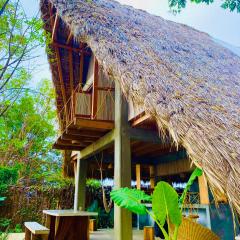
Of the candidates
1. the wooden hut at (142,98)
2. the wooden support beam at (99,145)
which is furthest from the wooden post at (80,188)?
the wooden support beam at (99,145)

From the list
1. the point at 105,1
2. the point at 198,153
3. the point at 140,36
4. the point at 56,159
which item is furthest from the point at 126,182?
the point at 56,159

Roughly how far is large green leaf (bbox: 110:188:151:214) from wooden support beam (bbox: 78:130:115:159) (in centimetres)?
216

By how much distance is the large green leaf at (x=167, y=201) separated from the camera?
249 cm

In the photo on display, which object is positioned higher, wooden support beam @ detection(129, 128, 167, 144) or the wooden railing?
the wooden railing

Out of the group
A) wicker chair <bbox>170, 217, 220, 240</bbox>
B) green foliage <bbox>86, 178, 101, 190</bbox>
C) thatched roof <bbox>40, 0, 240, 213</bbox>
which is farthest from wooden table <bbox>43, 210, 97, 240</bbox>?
green foliage <bbox>86, 178, 101, 190</bbox>

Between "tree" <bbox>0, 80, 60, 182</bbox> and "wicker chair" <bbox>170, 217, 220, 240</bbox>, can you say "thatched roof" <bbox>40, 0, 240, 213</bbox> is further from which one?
"tree" <bbox>0, 80, 60, 182</bbox>

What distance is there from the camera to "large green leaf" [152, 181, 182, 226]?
8.16 feet

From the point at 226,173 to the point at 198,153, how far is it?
31 cm

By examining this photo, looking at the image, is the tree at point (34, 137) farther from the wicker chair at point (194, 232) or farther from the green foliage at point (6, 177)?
the wicker chair at point (194, 232)

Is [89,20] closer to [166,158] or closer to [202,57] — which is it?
[202,57]

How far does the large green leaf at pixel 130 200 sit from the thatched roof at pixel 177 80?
789 mm

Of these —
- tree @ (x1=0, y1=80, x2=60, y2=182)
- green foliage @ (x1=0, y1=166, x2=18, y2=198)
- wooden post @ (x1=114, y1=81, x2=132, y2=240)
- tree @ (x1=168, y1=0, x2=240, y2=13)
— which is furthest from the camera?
tree @ (x1=0, y1=80, x2=60, y2=182)

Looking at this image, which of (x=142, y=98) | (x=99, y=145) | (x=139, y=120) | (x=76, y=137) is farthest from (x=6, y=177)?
(x=142, y=98)

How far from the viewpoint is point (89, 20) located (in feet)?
16.1
